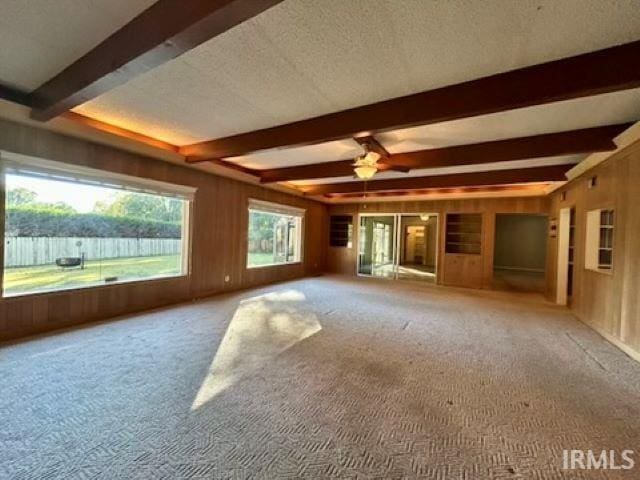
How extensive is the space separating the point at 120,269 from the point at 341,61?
14.1ft

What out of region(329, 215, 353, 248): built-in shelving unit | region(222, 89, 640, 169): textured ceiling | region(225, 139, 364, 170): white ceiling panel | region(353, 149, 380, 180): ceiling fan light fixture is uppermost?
region(222, 89, 640, 169): textured ceiling

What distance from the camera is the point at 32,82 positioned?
2.69 metres

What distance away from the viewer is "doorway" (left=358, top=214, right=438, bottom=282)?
9.02 m

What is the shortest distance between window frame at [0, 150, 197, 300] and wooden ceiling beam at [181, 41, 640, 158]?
2334 mm

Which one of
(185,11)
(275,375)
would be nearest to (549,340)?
(275,375)

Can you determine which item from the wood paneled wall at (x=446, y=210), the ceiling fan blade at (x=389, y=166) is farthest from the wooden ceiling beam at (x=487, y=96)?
the wood paneled wall at (x=446, y=210)

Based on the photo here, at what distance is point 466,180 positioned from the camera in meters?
5.93

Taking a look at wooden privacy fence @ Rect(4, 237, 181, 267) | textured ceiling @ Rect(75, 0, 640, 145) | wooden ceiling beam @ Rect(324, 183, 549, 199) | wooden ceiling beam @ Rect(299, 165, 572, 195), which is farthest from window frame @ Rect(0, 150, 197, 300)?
wooden ceiling beam @ Rect(324, 183, 549, 199)

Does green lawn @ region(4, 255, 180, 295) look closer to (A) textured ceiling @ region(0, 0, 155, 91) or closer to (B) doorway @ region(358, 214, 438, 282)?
(A) textured ceiling @ region(0, 0, 155, 91)

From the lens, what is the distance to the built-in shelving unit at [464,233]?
8.05 m

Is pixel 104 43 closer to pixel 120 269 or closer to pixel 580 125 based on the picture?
pixel 120 269

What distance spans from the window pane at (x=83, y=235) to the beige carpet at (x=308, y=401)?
0.83 meters

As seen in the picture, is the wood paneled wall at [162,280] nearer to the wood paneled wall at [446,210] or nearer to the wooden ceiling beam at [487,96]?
the wood paneled wall at [446,210]

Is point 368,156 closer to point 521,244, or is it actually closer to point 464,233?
point 464,233
